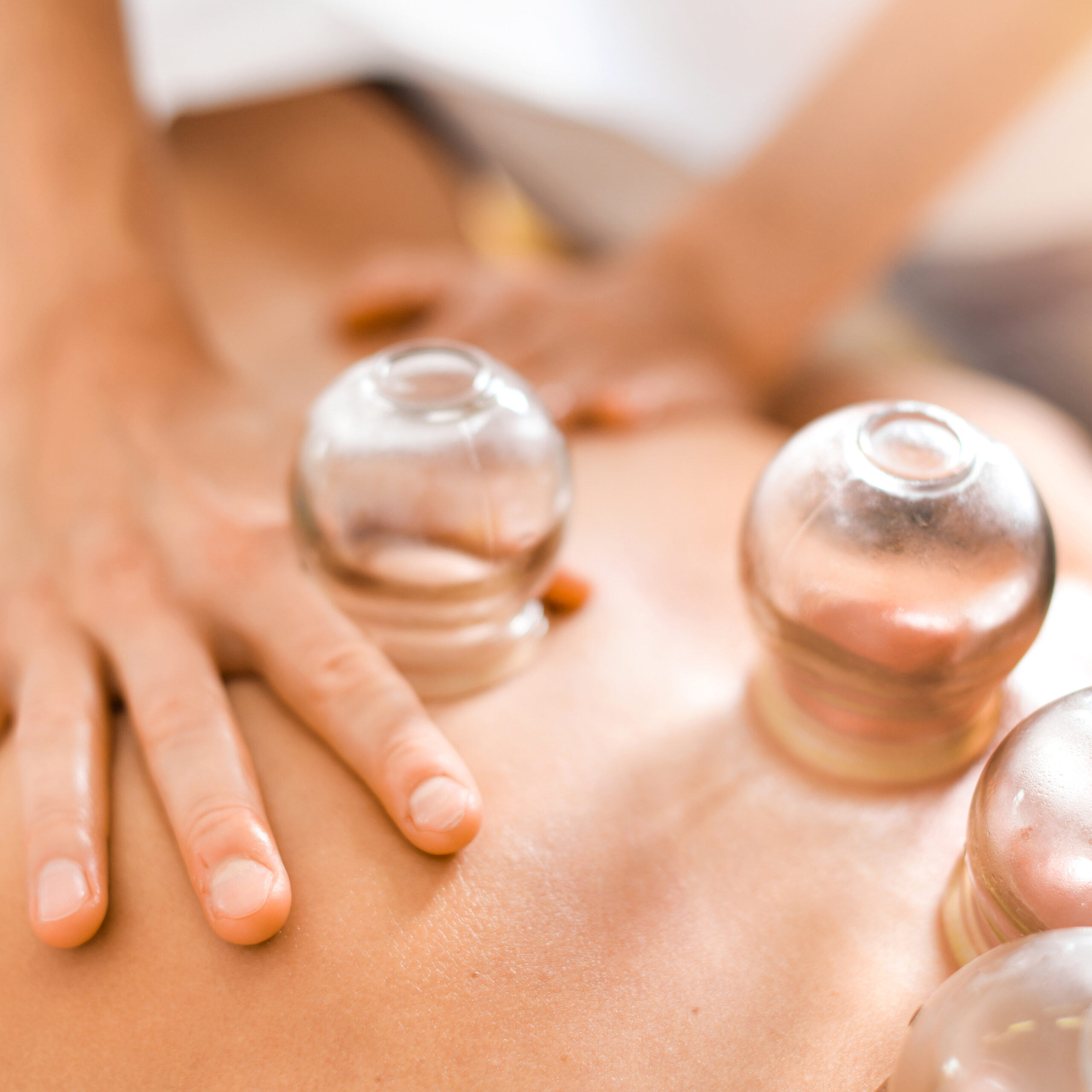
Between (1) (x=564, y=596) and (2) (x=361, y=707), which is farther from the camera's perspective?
(1) (x=564, y=596)

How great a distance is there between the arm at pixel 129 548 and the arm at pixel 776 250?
0.25m

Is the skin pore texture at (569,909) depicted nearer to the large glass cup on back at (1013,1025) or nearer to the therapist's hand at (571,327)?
the large glass cup on back at (1013,1025)

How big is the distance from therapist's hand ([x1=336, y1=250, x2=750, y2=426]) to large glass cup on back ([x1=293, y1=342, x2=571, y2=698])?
1.15 ft

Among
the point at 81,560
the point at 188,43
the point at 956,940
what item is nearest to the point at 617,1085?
the point at 956,940

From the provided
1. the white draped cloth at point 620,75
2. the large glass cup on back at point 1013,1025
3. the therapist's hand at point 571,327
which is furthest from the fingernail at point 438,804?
the white draped cloth at point 620,75

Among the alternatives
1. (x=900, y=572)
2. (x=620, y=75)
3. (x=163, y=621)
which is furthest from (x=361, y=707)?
(x=620, y=75)

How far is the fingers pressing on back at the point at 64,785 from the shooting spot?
0.49 meters

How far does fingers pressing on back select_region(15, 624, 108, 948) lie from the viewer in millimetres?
494

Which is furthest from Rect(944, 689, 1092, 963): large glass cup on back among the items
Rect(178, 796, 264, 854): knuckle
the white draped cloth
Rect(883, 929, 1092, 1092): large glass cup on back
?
the white draped cloth

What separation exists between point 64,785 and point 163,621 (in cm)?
12

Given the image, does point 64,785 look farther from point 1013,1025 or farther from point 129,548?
point 1013,1025

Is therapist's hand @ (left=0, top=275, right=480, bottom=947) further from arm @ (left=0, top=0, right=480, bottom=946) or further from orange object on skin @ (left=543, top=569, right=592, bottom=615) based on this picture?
orange object on skin @ (left=543, top=569, right=592, bottom=615)

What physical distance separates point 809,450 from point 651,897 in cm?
24

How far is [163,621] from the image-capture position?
2.10 ft
